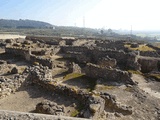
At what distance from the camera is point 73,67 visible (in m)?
25.4

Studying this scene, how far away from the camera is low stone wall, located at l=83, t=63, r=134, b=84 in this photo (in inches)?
810

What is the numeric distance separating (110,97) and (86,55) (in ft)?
65.1

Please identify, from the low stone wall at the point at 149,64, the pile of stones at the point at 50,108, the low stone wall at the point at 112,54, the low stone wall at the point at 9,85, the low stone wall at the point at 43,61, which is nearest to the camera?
the pile of stones at the point at 50,108

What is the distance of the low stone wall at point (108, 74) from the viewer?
20.6m

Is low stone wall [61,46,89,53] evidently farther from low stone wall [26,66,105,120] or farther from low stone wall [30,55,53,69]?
low stone wall [26,66,105,120]

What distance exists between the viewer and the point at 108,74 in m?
21.4

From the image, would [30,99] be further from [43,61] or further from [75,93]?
[43,61]

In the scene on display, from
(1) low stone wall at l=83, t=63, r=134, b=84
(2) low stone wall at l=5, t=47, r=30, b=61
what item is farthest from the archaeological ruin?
(2) low stone wall at l=5, t=47, r=30, b=61

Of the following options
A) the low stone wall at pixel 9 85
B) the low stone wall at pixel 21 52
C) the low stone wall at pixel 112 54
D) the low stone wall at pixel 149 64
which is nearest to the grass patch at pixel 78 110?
the low stone wall at pixel 9 85

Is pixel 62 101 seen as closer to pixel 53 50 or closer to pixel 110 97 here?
pixel 110 97

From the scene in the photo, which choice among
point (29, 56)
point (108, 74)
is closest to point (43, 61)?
point (29, 56)

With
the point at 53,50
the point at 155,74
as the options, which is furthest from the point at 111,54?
the point at 53,50

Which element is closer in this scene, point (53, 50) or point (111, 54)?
point (111, 54)

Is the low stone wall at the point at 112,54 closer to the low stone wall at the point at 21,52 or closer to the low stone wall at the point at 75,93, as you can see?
the low stone wall at the point at 21,52
